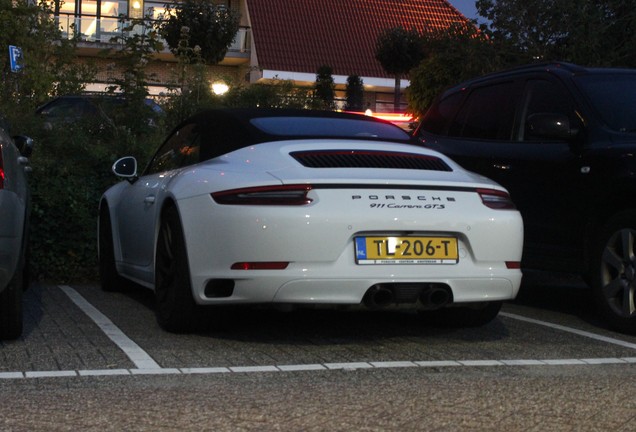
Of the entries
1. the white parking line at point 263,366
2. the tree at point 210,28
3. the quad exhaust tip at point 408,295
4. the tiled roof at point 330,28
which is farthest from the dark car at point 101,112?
the tiled roof at point 330,28

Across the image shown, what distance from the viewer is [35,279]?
371 inches

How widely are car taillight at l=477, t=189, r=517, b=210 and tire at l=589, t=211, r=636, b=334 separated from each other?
0.97 metres

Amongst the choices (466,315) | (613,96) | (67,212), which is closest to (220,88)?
(67,212)

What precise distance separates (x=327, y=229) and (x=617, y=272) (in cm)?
228

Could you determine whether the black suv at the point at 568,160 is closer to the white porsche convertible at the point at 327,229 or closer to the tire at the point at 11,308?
the white porsche convertible at the point at 327,229

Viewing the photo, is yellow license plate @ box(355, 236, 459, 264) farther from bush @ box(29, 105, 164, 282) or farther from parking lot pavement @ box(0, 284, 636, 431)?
bush @ box(29, 105, 164, 282)

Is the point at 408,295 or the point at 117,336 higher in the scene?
the point at 408,295

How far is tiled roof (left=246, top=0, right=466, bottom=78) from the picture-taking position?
148ft

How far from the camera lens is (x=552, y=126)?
7.54 meters

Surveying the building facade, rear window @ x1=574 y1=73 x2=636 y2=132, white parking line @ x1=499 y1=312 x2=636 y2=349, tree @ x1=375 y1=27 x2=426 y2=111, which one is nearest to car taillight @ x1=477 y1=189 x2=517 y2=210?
white parking line @ x1=499 y1=312 x2=636 y2=349

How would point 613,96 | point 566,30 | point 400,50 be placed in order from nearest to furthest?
point 613,96 → point 566,30 → point 400,50

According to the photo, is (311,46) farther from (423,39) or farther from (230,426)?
(230,426)

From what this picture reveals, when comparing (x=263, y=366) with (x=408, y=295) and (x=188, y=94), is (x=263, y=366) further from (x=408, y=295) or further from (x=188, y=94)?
(x=188, y=94)

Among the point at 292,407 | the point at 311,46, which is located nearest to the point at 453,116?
the point at 292,407
